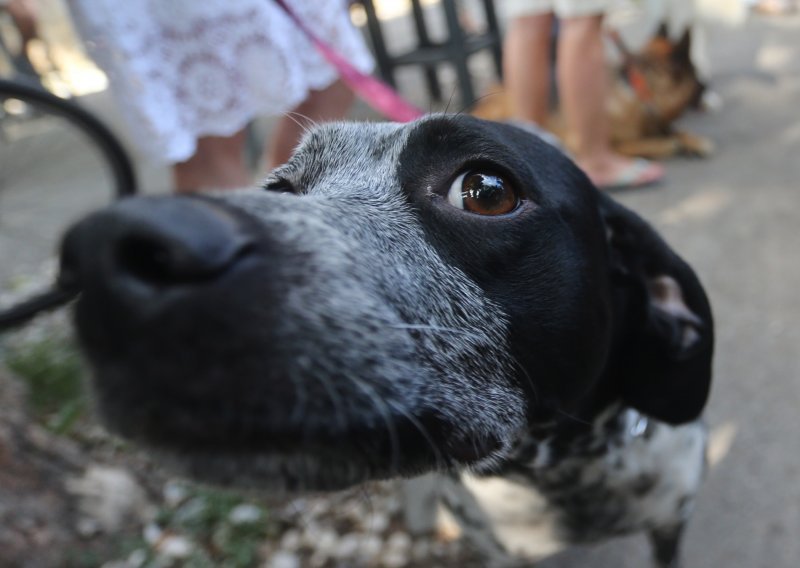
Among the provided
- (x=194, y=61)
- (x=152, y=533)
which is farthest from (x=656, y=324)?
(x=152, y=533)

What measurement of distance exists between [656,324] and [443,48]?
439cm

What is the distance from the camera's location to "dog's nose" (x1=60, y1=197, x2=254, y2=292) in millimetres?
763

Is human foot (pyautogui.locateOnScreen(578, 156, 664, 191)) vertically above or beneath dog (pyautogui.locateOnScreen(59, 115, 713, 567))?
beneath

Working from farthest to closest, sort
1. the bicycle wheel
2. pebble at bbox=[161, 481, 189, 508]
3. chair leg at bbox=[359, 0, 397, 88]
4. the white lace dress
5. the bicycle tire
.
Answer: chair leg at bbox=[359, 0, 397, 88], the bicycle wheel, the bicycle tire, pebble at bbox=[161, 481, 189, 508], the white lace dress

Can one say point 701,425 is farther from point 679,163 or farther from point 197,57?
point 679,163

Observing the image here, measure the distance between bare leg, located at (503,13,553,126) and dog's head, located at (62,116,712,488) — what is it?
2620mm

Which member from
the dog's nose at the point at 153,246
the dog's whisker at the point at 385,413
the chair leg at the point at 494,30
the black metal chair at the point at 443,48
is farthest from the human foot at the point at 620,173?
the dog's nose at the point at 153,246

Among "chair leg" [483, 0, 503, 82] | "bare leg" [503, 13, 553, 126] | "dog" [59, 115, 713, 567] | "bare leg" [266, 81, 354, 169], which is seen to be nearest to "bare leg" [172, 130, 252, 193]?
"bare leg" [266, 81, 354, 169]

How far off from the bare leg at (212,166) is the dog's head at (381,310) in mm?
1207

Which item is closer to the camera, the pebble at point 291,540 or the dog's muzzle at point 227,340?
the dog's muzzle at point 227,340

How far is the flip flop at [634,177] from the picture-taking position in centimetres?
420

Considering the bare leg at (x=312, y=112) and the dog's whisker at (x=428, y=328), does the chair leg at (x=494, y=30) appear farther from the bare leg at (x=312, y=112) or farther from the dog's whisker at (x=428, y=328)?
the dog's whisker at (x=428, y=328)

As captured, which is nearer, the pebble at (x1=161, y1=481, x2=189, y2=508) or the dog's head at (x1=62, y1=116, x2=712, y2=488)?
the dog's head at (x1=62, y1=116, x2=712, y2=488)

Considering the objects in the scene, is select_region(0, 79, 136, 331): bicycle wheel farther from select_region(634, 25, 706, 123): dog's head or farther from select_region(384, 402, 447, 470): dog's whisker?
select_region(634, 25, 706, 123): dog's head
